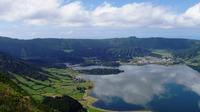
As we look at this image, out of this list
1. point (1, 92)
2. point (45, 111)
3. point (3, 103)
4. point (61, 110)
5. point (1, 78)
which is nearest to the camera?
point (3, 103)

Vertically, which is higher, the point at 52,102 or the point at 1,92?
the point at 1,92

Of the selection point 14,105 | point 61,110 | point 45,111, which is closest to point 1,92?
point 14,105

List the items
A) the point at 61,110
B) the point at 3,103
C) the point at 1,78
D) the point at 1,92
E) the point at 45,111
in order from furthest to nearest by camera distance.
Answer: the point at 61,110 < the point at 1,78 < the point at 45,111 < the point at 1,92 < the point at 3,103

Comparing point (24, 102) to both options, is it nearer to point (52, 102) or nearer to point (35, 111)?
point (35, 111)

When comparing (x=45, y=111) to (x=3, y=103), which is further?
(x=45, y=111)

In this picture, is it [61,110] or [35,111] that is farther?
[61,110]

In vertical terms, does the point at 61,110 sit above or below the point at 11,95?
below

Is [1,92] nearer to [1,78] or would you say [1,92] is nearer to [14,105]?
[14,105]

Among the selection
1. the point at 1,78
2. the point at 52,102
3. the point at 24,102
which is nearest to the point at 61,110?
the point at 52,102

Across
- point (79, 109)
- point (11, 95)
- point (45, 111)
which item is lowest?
point (79, 109)
